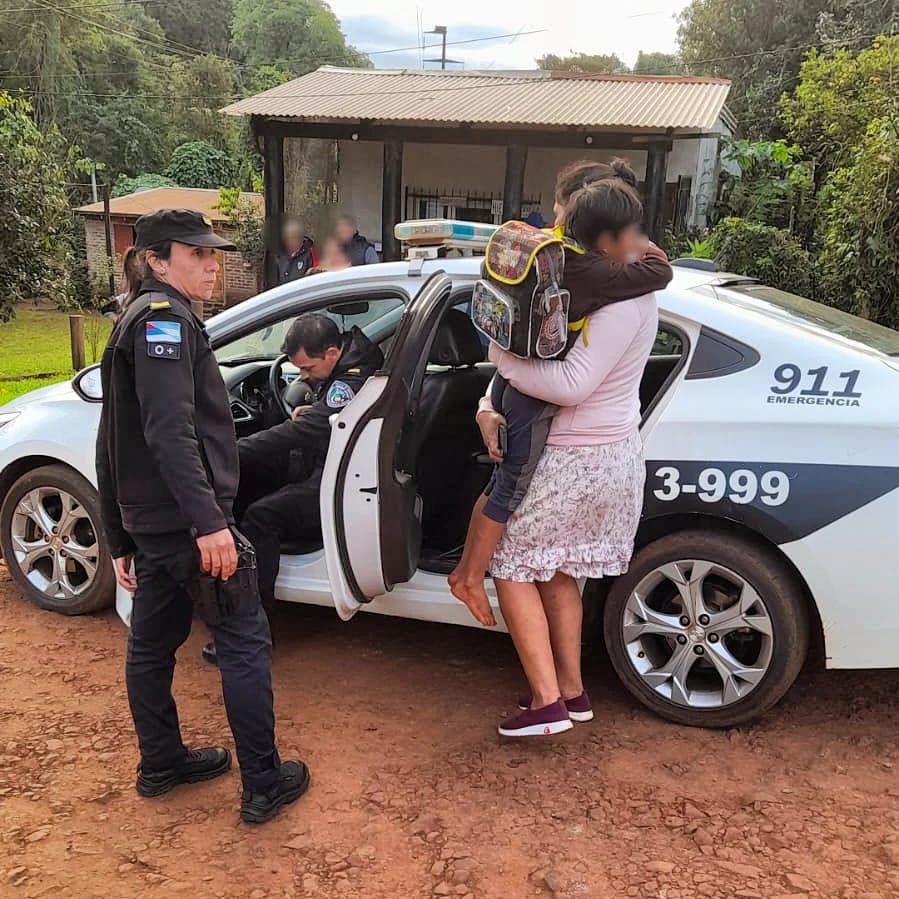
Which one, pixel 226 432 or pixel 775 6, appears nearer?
pixel 226 432

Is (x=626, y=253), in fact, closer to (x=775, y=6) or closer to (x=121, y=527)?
(x=121, y=527)

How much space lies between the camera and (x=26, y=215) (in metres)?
11.0

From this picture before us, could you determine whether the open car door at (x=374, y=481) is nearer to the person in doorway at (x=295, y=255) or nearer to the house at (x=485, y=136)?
the person in doorway at (x=295, y=255)

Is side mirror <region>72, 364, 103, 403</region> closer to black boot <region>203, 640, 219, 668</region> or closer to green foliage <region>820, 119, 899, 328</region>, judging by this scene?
black boot <region>203, 640, 219, 668</region>

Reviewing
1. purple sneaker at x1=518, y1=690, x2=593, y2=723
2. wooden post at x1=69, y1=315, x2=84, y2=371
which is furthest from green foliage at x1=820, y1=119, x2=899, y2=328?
wooden post at x1=69, y1=315, x2=84, y2=371

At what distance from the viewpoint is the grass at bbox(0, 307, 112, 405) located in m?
10.4

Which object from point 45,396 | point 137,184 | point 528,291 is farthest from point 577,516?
point 137,184

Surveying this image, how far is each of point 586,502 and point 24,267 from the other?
1033 centimetres

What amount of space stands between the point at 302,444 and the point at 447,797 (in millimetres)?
1385

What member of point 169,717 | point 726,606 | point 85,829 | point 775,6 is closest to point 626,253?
point 726,606

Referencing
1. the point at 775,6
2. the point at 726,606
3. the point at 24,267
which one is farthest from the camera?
the point at 775,6

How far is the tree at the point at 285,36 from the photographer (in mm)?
54188

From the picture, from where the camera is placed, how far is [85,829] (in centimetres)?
263

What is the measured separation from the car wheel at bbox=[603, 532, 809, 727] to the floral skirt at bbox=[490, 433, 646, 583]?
19 centimetres
